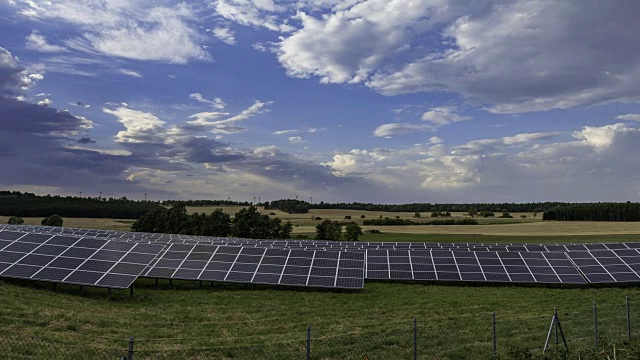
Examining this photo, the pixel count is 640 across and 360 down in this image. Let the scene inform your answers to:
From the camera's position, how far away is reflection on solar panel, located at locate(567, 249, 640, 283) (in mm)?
33219

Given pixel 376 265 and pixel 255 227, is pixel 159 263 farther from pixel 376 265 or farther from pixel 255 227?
pixel 255 227

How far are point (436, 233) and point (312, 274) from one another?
66466mm

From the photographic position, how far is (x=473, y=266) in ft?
116

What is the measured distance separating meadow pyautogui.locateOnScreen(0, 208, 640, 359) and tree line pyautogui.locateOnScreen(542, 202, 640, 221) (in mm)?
105723

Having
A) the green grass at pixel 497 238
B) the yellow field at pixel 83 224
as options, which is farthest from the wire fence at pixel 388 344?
the yellow field at pixel 83 224

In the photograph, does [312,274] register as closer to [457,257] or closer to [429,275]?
[429,275]

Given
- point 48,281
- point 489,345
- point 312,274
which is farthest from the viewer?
point 312,274

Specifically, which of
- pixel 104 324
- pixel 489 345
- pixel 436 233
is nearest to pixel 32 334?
pixel 104 324

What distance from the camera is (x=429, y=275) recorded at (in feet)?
112

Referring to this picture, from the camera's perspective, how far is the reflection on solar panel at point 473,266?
33.6 m

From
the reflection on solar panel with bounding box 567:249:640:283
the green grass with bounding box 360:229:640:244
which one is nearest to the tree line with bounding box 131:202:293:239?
the green grass with bounding box 360:229:640:244

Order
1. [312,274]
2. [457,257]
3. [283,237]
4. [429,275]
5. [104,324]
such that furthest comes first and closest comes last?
1. [283,237]
2. [457,257]
3. [429,275]
4. [312,274]
5. [104,324]

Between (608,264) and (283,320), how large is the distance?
89.0ft

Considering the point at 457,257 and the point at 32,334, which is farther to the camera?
the point at 457,257
